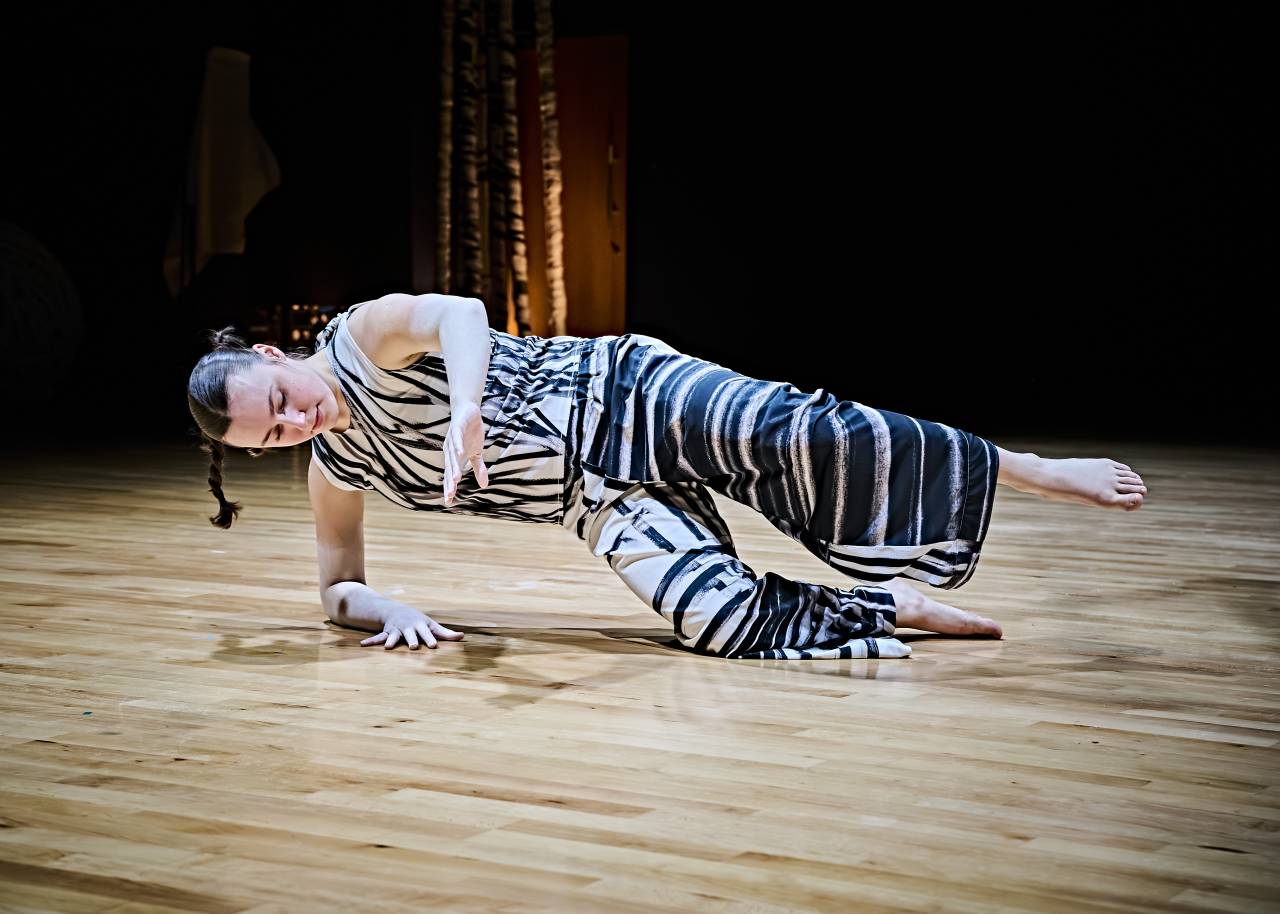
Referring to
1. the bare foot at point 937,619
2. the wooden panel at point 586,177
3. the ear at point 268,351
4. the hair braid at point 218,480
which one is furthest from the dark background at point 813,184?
the ear at point 268,351

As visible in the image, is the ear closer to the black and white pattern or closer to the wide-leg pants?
the black and white pattern

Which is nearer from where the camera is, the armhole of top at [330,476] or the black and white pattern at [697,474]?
Answer: the black and white pattern at [697,474]

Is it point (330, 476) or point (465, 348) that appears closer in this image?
point (465, 348)

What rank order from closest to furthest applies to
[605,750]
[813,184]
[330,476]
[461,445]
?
[605,750] → [461,445] → [330,476] → [813,184]

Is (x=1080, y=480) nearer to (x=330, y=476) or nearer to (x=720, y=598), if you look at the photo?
(x=720, y=598)

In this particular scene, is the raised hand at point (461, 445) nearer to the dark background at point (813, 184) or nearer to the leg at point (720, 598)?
the leg at point (720, 598)

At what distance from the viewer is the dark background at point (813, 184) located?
27.6 ft

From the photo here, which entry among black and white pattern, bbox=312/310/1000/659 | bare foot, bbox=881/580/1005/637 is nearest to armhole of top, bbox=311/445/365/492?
black and white pattern, bbox=312/310/1000/659

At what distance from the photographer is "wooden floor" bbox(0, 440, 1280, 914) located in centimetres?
141

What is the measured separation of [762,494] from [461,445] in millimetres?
570

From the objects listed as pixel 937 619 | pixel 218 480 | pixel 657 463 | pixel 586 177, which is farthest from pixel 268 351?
pixel 586 177

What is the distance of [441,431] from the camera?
7.99ft

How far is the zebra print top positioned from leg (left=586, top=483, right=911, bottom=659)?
0.14 meters

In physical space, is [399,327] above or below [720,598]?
above
